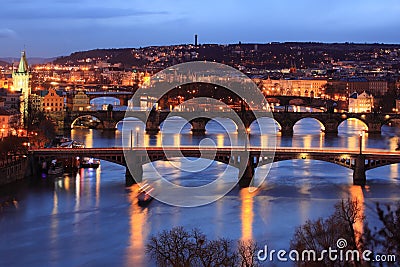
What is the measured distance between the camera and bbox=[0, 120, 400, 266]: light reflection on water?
8.08 metres

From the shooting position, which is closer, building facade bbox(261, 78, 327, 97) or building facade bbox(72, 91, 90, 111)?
building facade bbox(72, 91, 90, 111)

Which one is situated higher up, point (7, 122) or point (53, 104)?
point (53, 104)

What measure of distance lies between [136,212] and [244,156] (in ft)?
10.0

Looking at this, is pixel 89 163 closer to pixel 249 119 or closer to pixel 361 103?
pixel 249 119

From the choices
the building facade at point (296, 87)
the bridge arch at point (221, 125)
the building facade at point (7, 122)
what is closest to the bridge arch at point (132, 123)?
the bridge arch at point (221, 125)

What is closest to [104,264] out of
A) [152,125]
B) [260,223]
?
[260,223]

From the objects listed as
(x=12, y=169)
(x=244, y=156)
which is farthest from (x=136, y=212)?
(x=244, y=156)

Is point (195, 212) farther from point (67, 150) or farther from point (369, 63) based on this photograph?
point (369, 63)

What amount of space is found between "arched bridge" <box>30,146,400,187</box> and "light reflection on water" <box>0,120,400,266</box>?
0.79 ft

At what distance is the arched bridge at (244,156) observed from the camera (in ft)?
39.4

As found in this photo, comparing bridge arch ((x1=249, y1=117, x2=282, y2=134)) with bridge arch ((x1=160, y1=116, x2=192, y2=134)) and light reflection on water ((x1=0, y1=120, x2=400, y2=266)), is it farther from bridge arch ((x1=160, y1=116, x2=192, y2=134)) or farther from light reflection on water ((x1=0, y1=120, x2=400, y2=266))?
light reflection on water ((x1=0, y1=120, x2=400, y2=266))

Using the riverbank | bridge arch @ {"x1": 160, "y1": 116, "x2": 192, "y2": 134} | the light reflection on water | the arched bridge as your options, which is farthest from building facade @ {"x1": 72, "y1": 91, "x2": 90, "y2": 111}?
the riverbank

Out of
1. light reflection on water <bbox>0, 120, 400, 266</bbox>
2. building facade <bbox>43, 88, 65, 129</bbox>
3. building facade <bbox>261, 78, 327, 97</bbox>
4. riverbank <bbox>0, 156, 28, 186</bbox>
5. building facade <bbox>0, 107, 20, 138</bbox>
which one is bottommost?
light reflection on water <bbox>0, 120, 400, 266</bbox>

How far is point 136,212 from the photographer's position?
31.9ft
